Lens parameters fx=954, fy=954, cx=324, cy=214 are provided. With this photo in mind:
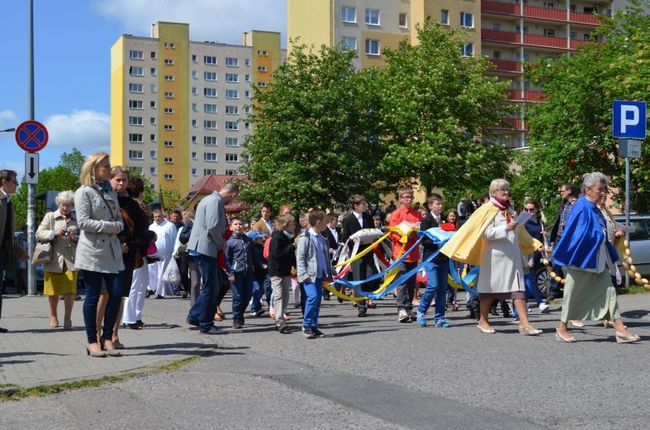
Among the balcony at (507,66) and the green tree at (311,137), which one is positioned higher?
the balcony at (507,66)

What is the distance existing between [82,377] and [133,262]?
2.35 metres

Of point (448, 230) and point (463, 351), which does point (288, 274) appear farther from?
point (463, 351)

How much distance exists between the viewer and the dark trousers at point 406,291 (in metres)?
14.0

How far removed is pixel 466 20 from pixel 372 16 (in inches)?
333

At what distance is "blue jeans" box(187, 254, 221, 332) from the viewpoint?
12320 mm

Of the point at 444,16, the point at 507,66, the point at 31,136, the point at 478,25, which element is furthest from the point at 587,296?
the point at 507,66

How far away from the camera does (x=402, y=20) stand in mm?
84250

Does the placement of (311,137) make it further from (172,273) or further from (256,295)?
(256,295)

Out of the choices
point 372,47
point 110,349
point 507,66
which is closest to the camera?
point 110,349

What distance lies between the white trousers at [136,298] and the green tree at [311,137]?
35833mm

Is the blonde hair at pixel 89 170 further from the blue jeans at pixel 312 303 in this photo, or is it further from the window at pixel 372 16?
the window at pixel 372 16

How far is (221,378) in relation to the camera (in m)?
8.41

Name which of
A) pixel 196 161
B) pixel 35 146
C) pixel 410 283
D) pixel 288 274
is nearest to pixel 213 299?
pixel 288 274

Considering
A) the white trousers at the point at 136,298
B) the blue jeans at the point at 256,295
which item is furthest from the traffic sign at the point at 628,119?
the white trousers at the point at 136,298
